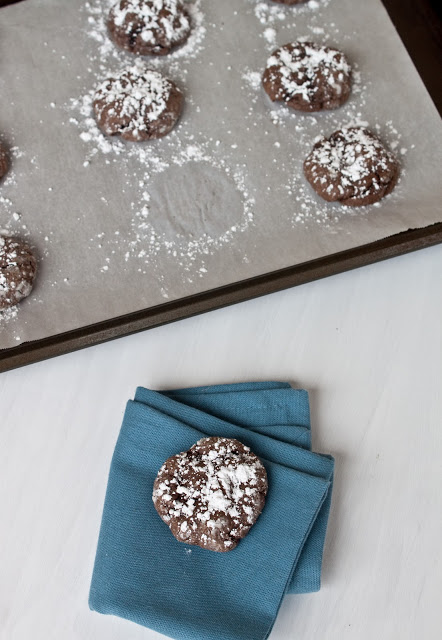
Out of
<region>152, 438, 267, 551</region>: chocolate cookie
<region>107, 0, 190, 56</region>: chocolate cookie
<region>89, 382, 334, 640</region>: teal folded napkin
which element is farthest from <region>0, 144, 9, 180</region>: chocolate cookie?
<region>152, 438, 267, 551</region>: chocolate cookie

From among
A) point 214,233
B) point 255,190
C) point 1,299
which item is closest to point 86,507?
point 1,299

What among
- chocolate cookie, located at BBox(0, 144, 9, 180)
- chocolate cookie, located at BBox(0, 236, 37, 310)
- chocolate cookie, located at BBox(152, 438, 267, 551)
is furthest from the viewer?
chocolate cookie, located at BBox(0, 144, 9, 180)

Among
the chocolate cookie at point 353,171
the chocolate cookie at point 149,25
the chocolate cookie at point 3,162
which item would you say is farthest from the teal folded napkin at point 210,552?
the chocolate cookie at point 149,25

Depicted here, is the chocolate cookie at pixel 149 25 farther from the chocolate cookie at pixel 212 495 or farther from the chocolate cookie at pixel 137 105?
the chocolate cookie at pixel 212 495

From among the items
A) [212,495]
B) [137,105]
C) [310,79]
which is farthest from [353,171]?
[212,495]

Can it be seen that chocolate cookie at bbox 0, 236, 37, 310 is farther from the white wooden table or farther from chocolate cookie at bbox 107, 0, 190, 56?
chocolate cookie at bbox 107, 0, 190, 56

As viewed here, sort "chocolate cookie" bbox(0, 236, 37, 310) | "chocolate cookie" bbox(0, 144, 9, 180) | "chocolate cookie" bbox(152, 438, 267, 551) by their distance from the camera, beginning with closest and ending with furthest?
"chocolate cookie" bbox(152, 438, 267, 551), "chocolate cookie" bbox(0, 236, 37, 310), "chocolate cookie" bbox(0, 144, 9, 180)
